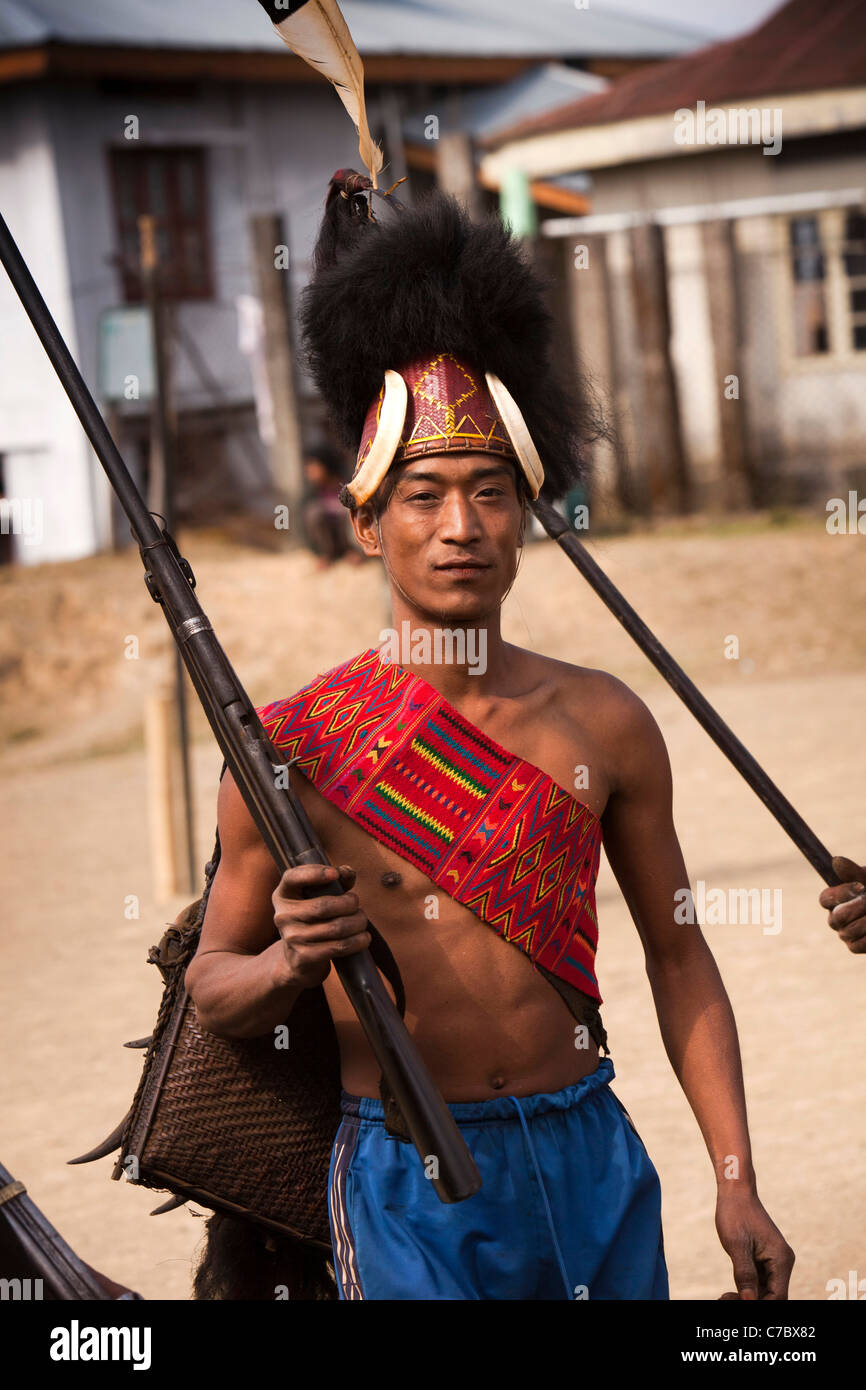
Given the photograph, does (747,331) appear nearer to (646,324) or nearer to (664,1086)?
(646,324)

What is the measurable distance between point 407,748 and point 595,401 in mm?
798

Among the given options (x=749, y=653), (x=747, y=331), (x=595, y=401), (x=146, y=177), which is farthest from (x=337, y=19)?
(x=146, y=177)

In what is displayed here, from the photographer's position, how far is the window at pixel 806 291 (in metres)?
15.9

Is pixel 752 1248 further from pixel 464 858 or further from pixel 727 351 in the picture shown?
pixel 727 351

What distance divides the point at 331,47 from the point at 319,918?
1.38 metres

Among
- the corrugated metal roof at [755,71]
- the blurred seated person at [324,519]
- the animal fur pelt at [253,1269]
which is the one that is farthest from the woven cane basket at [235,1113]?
the corrugated metal roof at [755,71]

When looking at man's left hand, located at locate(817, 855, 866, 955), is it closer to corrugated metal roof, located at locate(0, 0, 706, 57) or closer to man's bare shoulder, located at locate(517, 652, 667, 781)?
man's bare shoulder, located at locate(517, 652, 667, 781)

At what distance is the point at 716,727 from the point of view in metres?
2.75

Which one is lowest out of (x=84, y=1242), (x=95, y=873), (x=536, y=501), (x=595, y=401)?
(x=84, y=1242)

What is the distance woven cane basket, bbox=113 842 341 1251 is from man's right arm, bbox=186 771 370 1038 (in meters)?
0.09

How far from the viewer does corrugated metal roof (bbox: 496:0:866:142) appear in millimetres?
15820

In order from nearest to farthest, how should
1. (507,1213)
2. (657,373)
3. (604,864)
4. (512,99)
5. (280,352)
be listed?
(507,1213) → (604,864) → (657,373) → (280,352) → (512,99)

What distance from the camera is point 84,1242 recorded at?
15.2ft
